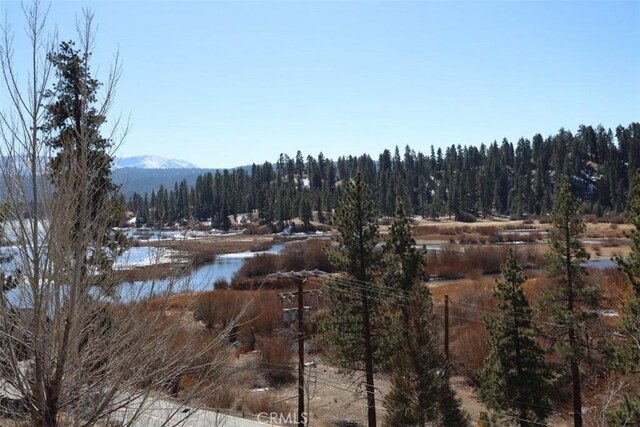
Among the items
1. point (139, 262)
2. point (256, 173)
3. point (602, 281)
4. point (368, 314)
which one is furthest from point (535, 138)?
point (139, 262)

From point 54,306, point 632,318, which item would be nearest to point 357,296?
point 632,318

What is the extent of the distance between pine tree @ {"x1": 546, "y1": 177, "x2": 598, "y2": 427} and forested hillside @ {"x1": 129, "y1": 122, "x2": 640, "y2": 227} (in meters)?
92.1

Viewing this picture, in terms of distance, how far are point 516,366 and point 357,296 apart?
5952 mm

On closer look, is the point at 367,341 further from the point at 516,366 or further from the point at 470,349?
the point at 470,349

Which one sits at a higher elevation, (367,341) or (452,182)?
(452,182)

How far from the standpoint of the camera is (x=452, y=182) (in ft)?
425

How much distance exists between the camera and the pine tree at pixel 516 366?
1800 cm

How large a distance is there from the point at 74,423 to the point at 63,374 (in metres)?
0.45

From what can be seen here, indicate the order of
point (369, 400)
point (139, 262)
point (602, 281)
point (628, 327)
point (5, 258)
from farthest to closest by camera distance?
point (602, 281) < point (369, 400) < point (628, 327) < point (139, 262) < point (5, 258)

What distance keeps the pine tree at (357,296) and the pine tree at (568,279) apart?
6319 mm

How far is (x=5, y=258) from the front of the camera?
5059 millimetres

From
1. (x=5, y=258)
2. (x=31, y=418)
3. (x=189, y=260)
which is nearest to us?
(x=31, y=418)

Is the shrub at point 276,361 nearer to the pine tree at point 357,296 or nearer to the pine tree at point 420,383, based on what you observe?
the pine tree at point 357,296

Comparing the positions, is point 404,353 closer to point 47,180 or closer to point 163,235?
point 163,235
